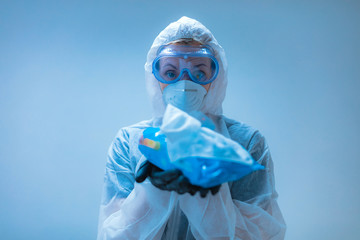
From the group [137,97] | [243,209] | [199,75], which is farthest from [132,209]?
[137,97]

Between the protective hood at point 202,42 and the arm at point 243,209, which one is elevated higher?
the protective hood at point 202,42

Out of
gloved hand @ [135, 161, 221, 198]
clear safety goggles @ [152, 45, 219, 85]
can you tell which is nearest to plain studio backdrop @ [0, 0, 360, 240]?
clear safety goggles @ [152, 45, 219, 85]

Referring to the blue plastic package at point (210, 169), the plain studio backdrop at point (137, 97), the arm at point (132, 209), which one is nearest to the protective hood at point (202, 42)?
the arm at point (132, 209)

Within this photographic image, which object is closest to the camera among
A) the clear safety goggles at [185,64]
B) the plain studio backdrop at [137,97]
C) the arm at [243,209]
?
the arm at [243,209]

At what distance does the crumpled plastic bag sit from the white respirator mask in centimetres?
29

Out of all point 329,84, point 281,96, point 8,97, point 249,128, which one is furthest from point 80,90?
point 329,84

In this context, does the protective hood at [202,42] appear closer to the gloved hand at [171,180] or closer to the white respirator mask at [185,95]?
the white respirator mask at [185,95]

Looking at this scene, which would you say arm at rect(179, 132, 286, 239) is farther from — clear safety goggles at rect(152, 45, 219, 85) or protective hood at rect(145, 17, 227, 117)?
clear safety goggles at rect(152, 45, 219, 85)

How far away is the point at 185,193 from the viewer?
3.57ft

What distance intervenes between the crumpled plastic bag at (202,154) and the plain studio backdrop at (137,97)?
44.8 inches

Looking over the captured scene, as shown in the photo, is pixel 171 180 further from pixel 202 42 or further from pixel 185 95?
pixel 202 42

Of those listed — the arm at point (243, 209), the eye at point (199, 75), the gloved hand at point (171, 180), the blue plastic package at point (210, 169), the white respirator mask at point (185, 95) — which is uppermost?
the eye at point (199, 75)

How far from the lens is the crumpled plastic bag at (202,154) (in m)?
0.83

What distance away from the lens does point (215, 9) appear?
2.10m
